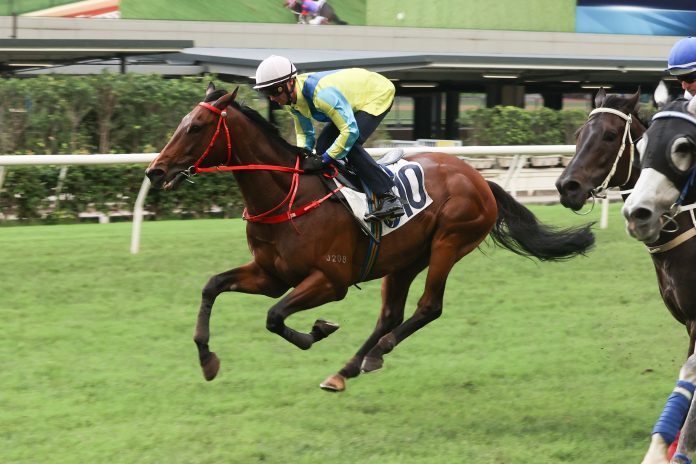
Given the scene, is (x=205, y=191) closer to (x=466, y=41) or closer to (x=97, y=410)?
(x=97, y=410)

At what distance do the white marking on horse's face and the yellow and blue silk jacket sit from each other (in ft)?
5.62

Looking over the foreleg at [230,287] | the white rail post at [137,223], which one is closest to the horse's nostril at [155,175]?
the foreleg at [230,287]

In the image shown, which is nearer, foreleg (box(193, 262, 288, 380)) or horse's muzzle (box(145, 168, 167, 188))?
horse's muzzle (box(145, 168, 167, 188))

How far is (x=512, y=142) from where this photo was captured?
14.6 metres

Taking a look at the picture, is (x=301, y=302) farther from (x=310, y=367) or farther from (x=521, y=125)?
(x=521, y=125)

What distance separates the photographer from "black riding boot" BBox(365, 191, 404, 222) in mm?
4992

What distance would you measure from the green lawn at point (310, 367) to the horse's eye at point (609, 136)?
1.19 m

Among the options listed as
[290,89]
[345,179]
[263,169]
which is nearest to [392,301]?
[345,179]

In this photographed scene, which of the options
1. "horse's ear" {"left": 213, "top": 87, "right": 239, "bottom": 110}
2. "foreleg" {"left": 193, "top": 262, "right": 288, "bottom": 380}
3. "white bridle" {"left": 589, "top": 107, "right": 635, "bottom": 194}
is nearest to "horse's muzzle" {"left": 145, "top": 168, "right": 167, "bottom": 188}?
"horse's ear" {"left": 213, "top": 87, "right": 239, "bottom": 110}

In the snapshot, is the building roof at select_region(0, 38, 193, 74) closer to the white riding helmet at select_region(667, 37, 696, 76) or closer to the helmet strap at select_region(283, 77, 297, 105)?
the helmet strap at select_region(283, 77, 297, 105)

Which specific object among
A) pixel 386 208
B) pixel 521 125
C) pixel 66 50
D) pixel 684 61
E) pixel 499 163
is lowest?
pixel 521 125

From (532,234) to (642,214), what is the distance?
258 centimetres

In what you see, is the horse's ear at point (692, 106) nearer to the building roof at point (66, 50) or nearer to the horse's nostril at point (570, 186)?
the horse's nostril at point (570, 186)

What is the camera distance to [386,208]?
501cm
